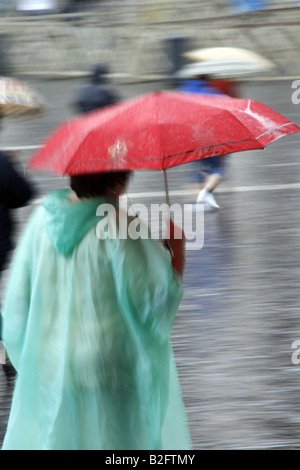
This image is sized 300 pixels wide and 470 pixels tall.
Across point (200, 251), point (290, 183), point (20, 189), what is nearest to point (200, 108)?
point (20, 189)

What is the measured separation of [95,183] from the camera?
2.95m

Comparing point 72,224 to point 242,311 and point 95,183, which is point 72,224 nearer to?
point 95,183

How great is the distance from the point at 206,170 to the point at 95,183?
657 centimetres

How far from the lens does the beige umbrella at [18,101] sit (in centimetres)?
440

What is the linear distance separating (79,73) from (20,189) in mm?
15108

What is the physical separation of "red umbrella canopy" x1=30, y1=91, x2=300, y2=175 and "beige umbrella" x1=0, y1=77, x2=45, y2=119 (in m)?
1.38

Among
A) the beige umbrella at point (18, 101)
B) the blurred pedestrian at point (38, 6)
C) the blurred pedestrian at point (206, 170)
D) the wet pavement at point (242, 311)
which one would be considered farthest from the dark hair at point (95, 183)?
the blurred pedestrian at point (38, 6)

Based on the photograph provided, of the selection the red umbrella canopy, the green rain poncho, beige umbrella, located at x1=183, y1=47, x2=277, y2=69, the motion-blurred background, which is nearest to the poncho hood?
the green rain poncho

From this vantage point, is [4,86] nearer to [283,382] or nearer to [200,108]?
[200,108]

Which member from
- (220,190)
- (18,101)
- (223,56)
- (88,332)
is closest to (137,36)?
(220,190)

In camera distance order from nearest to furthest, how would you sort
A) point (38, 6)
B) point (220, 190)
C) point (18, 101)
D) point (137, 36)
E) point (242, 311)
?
point (18, 101), point (242, 311), point (220, 190), point (137, 36), point (38, 6)

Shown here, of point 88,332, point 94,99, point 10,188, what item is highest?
point 94,99

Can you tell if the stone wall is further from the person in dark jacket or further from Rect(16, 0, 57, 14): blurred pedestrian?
the person in dark jacket

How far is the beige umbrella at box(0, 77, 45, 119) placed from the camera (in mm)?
4402
